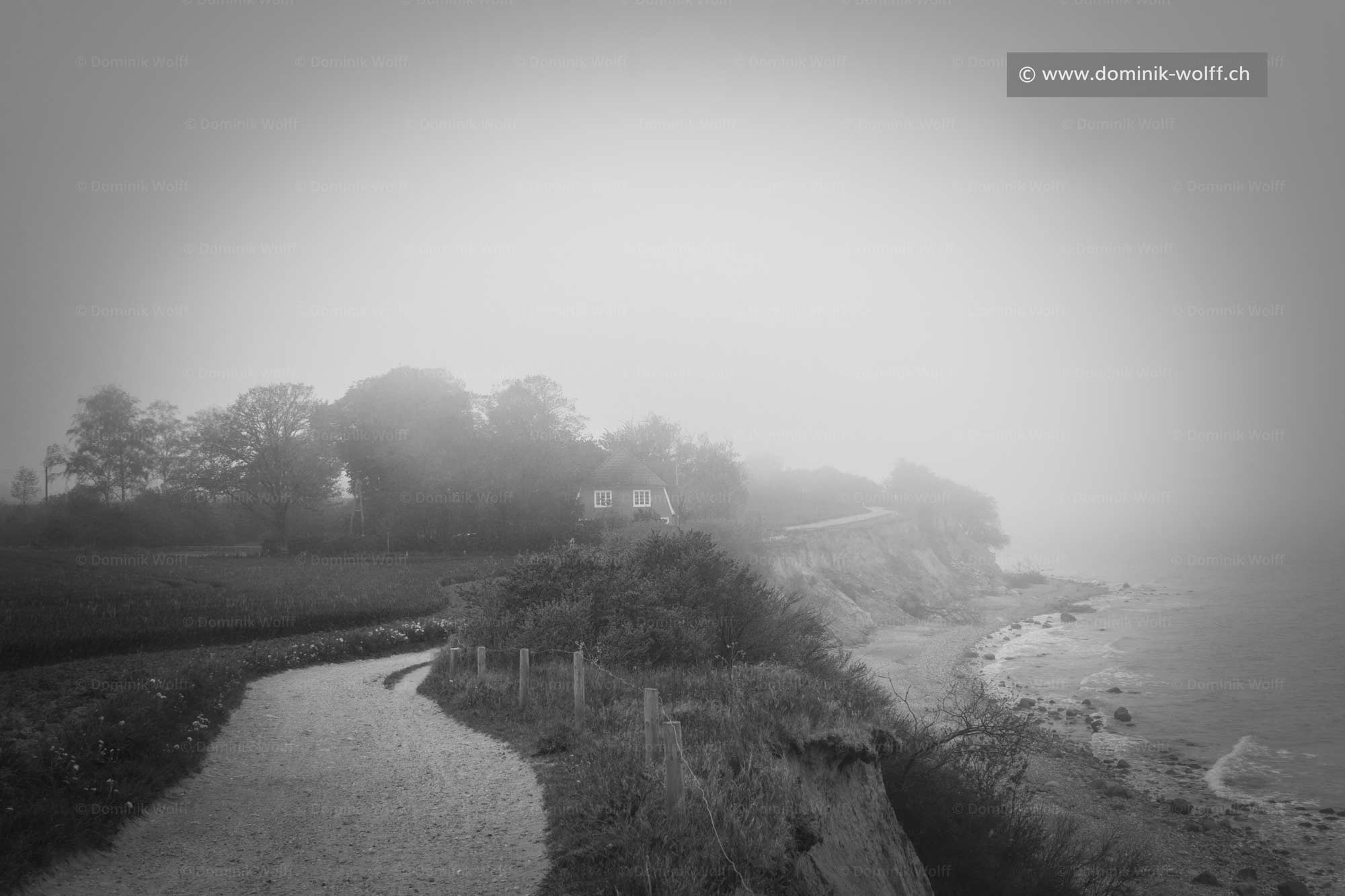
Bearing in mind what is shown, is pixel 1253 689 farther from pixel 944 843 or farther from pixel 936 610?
pixel 944 843

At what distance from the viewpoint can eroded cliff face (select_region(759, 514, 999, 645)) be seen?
46.1m

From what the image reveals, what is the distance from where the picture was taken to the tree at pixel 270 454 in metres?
59.5

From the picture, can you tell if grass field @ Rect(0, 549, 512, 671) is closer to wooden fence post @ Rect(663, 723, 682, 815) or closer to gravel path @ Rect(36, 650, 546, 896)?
gravel path @ Rect(36, 650, 546, 896)

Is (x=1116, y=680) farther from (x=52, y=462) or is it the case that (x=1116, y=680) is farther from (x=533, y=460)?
(x=52, y=462)

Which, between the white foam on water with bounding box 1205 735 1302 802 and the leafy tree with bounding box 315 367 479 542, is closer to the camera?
the white foam on water with bounding box 1205 735 1302 802

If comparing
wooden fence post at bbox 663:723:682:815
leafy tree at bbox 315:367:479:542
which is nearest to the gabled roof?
leafy tree at bbox 315:367:479:542

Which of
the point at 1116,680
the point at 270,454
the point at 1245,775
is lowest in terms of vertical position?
the point at 1116,680

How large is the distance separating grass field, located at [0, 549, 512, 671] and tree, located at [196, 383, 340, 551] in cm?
1559

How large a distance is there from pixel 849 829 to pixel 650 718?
308 centimetres

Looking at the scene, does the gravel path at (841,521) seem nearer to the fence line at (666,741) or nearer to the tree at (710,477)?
the tree at (710,477)

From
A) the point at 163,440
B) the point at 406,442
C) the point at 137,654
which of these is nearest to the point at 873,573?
the point at 406,442

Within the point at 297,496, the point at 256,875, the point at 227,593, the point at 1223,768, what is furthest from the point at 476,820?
the point at 297,496

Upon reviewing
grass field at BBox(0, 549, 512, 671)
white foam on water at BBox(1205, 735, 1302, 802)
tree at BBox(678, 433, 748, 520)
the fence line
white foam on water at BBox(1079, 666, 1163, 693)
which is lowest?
white foam on water at BBox(1079, 666, 1163, 693)

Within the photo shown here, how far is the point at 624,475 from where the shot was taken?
202 ft
